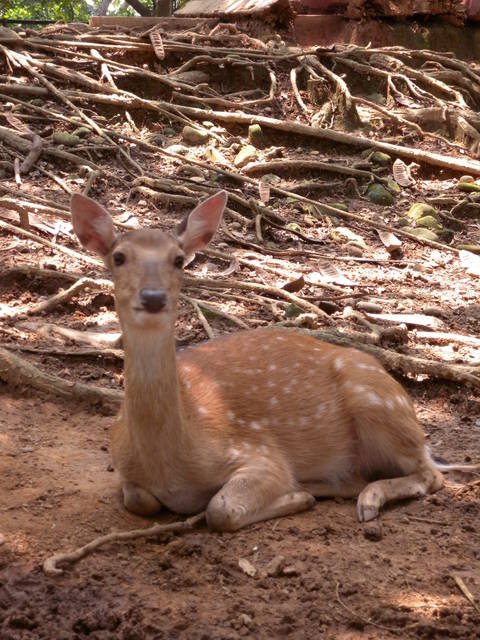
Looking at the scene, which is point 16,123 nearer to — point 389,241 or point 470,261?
point 389,241

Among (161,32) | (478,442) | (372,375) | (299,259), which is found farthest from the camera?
(161,32)

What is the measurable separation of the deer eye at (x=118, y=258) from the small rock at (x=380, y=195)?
19.0 ft

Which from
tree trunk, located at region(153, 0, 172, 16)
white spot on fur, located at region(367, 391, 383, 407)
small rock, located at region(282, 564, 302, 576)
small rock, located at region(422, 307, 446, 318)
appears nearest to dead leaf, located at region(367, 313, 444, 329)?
small rock, located at region(422, 307, 446, 318)

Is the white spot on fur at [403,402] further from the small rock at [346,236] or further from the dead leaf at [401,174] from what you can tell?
the dead leaf at [401,174]

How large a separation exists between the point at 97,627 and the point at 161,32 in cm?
893

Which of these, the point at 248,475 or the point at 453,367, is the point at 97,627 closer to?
the point at 248,475

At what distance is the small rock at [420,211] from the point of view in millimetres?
9195

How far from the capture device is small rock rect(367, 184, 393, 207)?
9453mm

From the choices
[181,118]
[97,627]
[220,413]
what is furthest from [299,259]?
[97,627]

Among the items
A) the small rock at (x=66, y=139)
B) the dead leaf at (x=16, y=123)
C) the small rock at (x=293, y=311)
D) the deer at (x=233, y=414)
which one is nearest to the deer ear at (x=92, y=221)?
the deer at (x=233, y=414)

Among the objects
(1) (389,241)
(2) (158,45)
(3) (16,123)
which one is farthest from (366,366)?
(2) (158,45)

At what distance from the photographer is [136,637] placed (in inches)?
123

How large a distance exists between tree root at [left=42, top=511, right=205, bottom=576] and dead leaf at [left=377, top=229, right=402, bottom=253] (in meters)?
4.66

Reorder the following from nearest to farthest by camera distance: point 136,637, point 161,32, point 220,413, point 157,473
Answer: point 136,637 → point 157,473 → point 220,413 → point 161,32
